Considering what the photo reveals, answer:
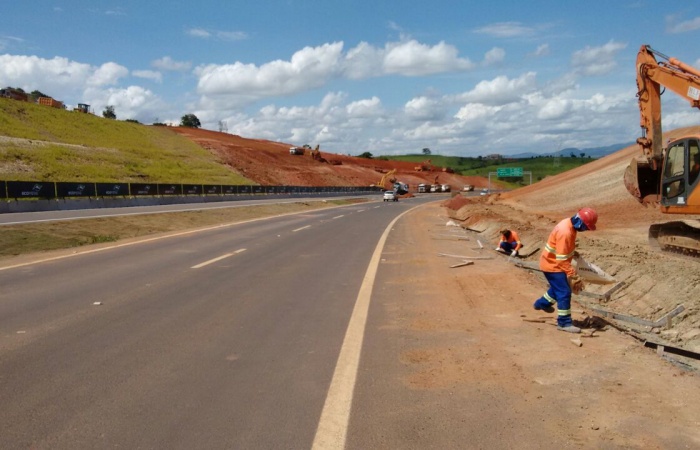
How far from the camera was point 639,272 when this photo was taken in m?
12.6

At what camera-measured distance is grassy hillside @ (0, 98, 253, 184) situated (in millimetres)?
52991

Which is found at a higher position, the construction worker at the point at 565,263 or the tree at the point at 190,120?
the tree at the point at 190,120

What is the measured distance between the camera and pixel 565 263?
25.9ft

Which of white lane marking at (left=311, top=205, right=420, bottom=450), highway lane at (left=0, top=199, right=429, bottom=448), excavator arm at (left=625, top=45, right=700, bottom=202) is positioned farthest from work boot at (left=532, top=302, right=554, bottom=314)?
excavator arm at (left=625, top=45, right=700, bottom=202)

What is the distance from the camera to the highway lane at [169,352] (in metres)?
4.62

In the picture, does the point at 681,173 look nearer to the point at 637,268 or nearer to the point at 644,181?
the point at 644,181

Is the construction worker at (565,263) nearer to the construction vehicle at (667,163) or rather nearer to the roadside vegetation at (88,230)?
the construction vehicle at (667,163)

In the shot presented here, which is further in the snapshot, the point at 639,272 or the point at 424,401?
the point at 639,272

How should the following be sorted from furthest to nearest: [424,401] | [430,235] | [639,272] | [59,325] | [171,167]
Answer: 1. [171,167]
2. [430,235]
3. [639,272]
4. [59,325]
5. [424,401]

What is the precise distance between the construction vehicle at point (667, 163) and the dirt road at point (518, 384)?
708 cm

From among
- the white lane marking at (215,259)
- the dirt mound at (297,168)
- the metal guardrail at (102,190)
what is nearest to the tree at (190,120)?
the dirt mound at (297,168)

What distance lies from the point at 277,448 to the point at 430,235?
61.5 ft

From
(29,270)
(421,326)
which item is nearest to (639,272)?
(421,326)

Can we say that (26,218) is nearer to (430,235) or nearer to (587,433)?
(430,235)
